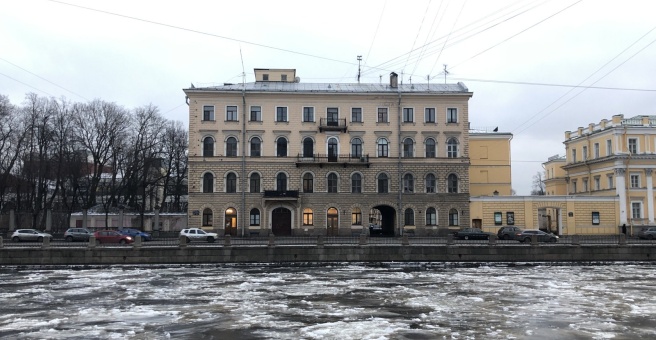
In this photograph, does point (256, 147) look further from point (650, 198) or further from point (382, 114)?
point (650, 198)

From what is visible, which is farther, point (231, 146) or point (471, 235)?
point (231, 146)

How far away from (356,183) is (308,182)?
4332 mm

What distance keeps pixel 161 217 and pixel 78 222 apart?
7.59 metres

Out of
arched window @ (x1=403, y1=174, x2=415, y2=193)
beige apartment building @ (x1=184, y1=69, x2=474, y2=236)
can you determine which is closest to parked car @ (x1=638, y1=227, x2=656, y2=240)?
beige apartment building @ (x1=184, y1=69, x2=474, y2=236)

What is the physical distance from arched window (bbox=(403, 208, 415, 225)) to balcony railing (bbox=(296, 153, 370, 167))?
219 inches

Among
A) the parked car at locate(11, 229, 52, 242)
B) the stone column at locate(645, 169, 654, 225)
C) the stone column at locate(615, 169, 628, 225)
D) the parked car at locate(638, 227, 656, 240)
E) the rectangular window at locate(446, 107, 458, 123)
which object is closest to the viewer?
the parked car at locate(11, 229, 52, 242)

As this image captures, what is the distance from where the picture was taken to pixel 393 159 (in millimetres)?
49031

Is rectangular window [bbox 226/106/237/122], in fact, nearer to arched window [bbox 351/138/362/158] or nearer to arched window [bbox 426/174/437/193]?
arched window [bbox 351/138/362/158]

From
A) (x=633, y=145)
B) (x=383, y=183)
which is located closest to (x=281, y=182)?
(x=383, y=183)

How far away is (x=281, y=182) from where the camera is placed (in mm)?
48656

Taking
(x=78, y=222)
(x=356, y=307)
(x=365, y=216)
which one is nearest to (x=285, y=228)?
(x=365, y=216)

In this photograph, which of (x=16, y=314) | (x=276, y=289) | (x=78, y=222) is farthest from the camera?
(x=78, y=222)

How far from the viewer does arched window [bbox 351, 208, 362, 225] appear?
48.4 meters

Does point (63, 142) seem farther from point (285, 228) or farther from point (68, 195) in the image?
point (285, 228)
